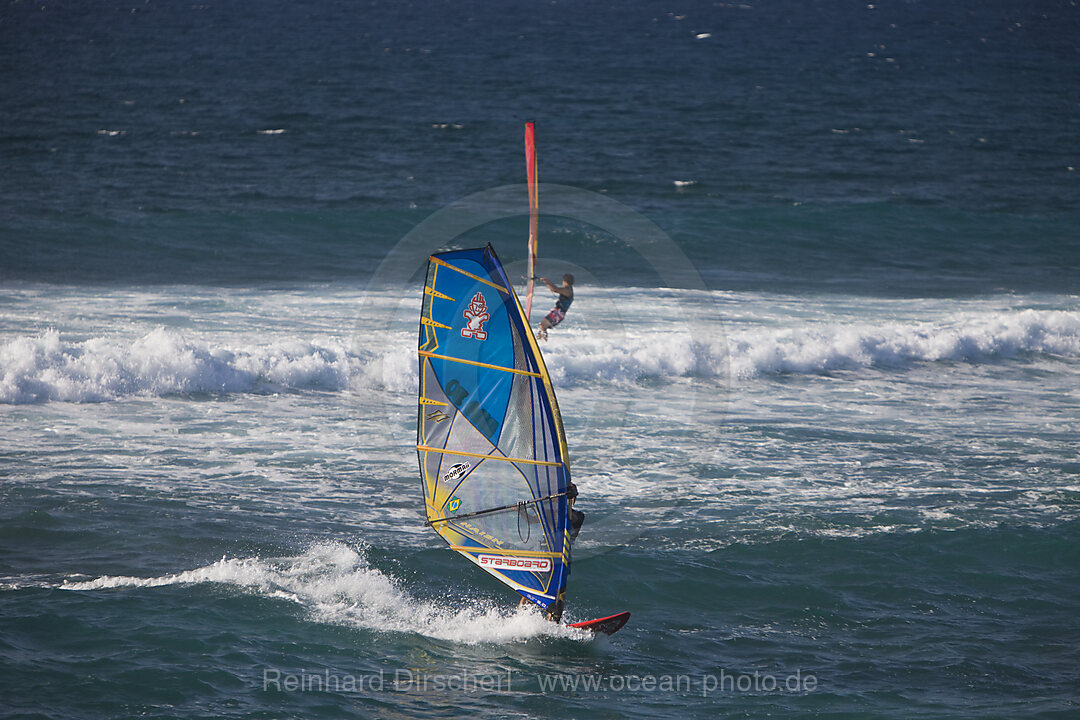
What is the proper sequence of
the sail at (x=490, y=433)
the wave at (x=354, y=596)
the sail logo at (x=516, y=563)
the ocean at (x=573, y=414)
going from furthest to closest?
the wave at (x=354, y=596) < the sail logo at (x=516, y=563) < the ocean at (x=573, y=414) < the sail at (x=490, y=433)

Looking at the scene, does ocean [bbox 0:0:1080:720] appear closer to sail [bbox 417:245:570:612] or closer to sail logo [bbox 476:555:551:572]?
sail logo [bbox 476:555:551:572]

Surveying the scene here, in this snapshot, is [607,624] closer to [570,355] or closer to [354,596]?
[354,596]

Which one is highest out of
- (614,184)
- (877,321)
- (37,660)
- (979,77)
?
(979,77)

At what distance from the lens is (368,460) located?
48.4ft

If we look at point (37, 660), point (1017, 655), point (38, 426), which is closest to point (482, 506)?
point (37, 660)

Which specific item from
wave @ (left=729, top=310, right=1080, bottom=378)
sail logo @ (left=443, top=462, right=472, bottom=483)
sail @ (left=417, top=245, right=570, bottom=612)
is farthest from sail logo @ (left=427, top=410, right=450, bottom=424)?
wave @ (left=729, top=310, right=1080, bottom=378)

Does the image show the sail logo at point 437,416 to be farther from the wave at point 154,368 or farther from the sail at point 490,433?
the wave at point 154,368

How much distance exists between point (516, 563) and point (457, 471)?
1.06 meters

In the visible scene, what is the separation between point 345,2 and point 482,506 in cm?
10732

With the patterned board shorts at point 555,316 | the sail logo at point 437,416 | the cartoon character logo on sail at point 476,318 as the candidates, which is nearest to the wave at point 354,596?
the sail logo at point 437,416

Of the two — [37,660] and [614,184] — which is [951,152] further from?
[37,660]

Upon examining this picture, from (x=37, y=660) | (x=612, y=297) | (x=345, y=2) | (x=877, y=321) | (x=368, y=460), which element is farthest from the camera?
(x=345, y=2)

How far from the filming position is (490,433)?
366 inches

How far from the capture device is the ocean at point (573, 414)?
30.3 feet
